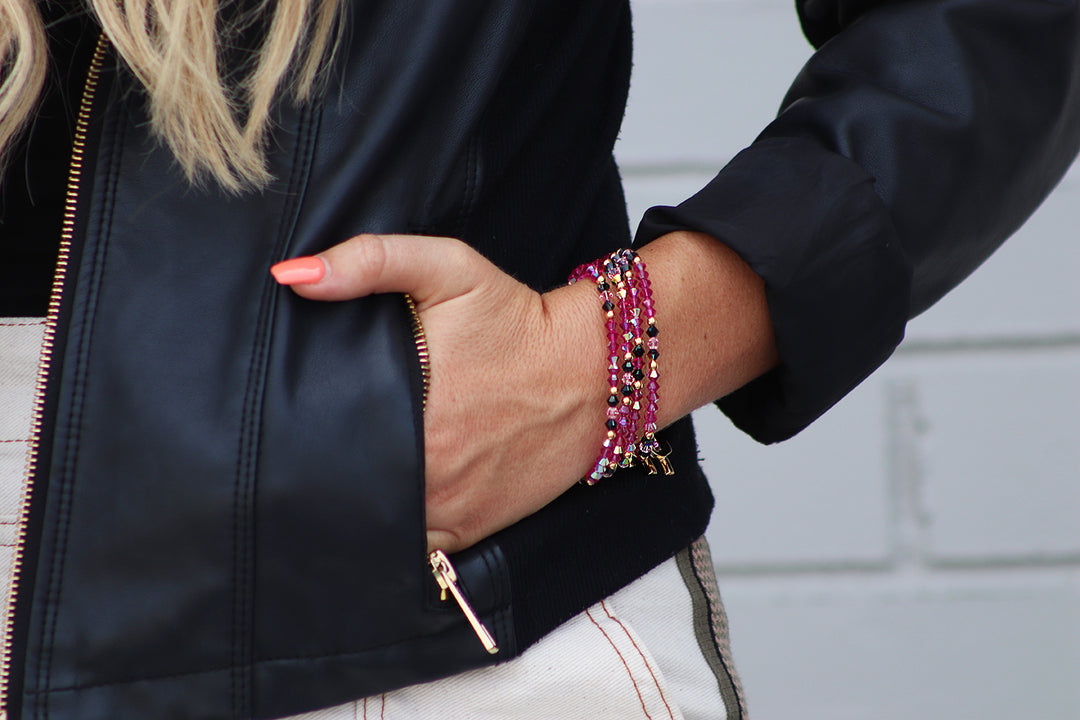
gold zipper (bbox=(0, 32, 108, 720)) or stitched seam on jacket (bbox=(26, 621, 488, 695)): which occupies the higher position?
gold zipper (bbox=(0, 32, 108, 720))

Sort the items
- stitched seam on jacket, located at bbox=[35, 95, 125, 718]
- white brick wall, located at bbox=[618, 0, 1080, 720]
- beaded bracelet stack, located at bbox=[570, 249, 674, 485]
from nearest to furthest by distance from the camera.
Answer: stitched seam on jacket, located at bbox=[35, 95, 125, 718], beaded bracelet stack, located at bbox=[570, 249, 674, 485], white brick wall, located at bbox=[618, 0, 1080, 720]

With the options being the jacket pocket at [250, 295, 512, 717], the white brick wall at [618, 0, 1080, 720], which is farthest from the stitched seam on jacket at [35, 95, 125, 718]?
the white brick wall at [618, 0, 1080, 720]

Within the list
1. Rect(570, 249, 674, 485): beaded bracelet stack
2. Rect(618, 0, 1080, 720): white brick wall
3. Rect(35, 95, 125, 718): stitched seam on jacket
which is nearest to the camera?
Rect(35, 95, 125, 718): stitched seam on jacket

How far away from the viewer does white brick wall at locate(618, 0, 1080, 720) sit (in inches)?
70.9

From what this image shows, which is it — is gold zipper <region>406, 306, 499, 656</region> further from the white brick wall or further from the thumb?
the white brick wall

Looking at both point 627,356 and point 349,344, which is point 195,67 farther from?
point 627,356

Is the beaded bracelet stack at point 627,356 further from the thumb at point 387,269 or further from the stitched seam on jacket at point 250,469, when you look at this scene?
the stitched seam on jacket at point 250,469

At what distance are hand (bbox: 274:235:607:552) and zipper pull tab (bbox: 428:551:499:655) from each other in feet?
0.07

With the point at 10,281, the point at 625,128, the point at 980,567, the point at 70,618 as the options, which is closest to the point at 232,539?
the point at 70,618

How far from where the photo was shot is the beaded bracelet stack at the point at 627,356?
63cm

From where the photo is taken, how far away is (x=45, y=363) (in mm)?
530

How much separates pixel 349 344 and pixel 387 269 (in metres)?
0.05

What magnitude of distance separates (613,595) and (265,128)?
1.25 feet

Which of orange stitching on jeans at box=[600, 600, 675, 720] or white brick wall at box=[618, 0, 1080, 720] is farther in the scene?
white brick wall at box=[618, 0, 1080, 720]
